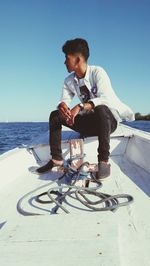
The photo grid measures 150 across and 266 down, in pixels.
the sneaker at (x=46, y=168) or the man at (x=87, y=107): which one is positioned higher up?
the man at (x=87, y=107)

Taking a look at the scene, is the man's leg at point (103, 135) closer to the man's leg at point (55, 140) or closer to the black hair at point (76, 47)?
the man's leg at point (55, 140)

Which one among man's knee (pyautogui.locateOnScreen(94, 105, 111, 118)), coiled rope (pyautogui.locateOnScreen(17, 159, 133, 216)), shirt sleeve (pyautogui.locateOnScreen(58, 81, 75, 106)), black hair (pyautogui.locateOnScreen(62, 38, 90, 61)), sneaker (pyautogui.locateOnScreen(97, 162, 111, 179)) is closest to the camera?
coiled rope (pyautogui.locateOnScreen(17, 159, 133, 216))

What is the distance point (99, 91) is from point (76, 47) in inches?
18.7

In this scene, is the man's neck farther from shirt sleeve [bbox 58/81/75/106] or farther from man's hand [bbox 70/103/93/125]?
man's hand [bbox 70/103/93/125]

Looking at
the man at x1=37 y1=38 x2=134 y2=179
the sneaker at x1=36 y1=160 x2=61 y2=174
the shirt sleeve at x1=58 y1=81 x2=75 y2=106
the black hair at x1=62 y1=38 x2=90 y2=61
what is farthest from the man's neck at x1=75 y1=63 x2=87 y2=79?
the sneaker at x1=36 y1=160 x2=61 y2=174

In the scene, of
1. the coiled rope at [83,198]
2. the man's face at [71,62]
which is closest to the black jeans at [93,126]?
the coiled rope at [83,198]

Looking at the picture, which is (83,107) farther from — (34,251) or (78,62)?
(34,251)

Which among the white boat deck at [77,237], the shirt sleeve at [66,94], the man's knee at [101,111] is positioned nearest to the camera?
the white boat deck at [77,237]

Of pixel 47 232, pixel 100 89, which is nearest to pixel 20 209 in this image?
pixel 47 232

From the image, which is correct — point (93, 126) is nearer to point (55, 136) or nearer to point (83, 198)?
point (55, 136)

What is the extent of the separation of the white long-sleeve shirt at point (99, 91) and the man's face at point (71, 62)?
184mm

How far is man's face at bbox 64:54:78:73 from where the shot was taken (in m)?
2.87

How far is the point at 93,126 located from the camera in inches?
125

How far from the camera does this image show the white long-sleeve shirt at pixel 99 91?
9.37ft
